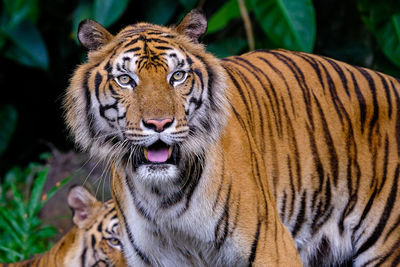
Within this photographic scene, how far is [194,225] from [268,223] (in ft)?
1.09

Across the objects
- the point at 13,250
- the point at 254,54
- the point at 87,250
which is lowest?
the point at 13,250

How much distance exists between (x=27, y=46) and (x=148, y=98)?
4172 millimetres

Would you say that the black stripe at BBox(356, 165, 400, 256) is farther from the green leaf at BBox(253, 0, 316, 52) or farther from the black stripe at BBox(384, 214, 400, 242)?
the green leaf at BBox(253, 0, 316, 52)

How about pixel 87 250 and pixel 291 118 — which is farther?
pixel 87 250

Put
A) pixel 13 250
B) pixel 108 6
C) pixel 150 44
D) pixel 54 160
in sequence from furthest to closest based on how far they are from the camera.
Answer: pixel 54 160 → pixel 108 6 → pixel 13 250 → pixel 150 44

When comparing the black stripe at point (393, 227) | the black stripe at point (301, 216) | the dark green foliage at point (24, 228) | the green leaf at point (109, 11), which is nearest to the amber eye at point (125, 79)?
the black stripe at point (301, 216)

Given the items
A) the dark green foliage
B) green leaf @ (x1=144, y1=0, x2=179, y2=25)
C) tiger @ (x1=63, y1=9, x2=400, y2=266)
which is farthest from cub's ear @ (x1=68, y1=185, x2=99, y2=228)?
green leaf @ (x1=144, y1=0, x2=179, y2=25)

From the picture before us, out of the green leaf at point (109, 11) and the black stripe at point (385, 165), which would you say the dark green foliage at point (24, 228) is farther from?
the black stripe at point (385, 165)

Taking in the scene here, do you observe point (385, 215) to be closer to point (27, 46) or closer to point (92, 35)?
point (92, 35)

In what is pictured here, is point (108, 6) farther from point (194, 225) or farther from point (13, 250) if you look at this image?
point (194, 225)

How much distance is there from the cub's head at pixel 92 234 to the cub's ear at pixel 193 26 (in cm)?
130

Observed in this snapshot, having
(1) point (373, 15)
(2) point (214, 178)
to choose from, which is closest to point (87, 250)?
(2) point (214, 178)

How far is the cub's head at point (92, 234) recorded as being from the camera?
12.3 ft

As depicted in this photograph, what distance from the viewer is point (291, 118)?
3326 mm
